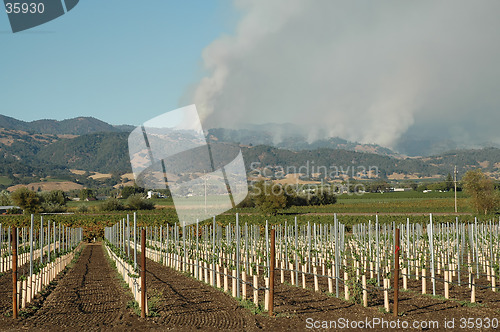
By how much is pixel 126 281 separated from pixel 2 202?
90.7m

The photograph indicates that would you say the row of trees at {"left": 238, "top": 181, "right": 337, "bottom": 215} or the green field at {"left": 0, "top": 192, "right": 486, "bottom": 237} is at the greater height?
the row of trees at {"left": 238, "top": 181, "right": 337, "bottom": 215}

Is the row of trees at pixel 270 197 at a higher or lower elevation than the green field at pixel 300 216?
higher

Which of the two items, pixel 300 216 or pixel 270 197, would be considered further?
pixel 270 197

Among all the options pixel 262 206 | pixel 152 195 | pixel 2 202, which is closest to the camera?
pixel 262 206

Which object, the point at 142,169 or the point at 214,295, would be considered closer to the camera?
the point at 214,295

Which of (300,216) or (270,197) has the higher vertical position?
(270,197)

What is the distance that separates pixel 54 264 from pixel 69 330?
10712 mm

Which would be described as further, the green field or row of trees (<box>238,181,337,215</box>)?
row of trees (<box>238,181,337,215</box>)

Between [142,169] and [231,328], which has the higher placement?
[142,169]

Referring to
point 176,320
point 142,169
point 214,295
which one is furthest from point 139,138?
point 176,320

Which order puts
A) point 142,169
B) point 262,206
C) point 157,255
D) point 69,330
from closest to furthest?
point 69,330 → point 142,169 → point 157,255 → point 262,206

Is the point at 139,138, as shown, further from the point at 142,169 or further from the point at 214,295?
the point at 214,295

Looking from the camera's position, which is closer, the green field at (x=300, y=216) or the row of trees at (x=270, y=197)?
the green field at (x=300, y=216)

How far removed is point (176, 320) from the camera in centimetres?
1023
